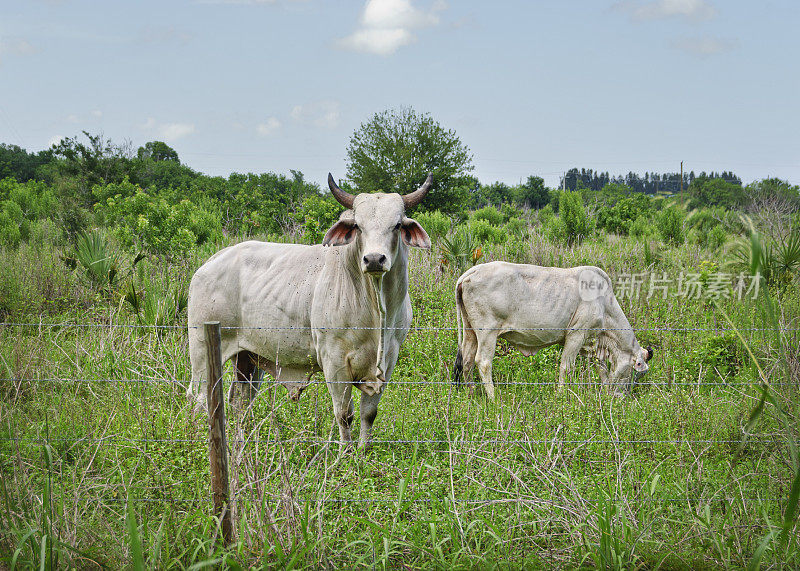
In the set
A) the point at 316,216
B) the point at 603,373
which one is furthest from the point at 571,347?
the point at 316,216

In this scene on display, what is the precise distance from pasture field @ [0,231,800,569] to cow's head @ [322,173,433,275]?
71 cm

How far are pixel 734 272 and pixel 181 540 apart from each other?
9.00 meters

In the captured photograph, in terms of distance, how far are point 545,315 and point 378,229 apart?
3.87 meters

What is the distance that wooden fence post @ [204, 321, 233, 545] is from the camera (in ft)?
8.98

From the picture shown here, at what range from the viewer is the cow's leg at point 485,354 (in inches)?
260

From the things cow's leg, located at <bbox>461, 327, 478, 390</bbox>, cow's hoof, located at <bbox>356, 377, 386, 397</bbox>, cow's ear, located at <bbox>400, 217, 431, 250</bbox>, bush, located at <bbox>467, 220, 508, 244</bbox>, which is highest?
bush, located at <bbox>467, 220, 508, 244</bbox>

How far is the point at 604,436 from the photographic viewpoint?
4555 millimetres

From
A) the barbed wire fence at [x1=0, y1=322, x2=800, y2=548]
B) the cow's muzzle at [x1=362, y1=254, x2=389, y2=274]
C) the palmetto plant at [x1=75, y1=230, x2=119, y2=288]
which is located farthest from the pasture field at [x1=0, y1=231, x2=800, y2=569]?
the palmetto plant at [x1=75, y1=230, x2=119, y2=288]

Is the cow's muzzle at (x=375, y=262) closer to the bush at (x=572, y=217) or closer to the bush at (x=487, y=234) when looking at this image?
the bush at (x=487, y=234)

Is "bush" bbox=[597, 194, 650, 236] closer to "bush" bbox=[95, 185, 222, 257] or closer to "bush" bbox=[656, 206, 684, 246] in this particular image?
"bush" bbox=[656, 206, 684, 246]

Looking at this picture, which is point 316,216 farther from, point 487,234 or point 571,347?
point 571,347

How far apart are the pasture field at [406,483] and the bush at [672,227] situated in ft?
41.9

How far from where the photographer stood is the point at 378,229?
3617 millimetres

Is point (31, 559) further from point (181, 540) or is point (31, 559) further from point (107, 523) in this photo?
point (181, 540)
